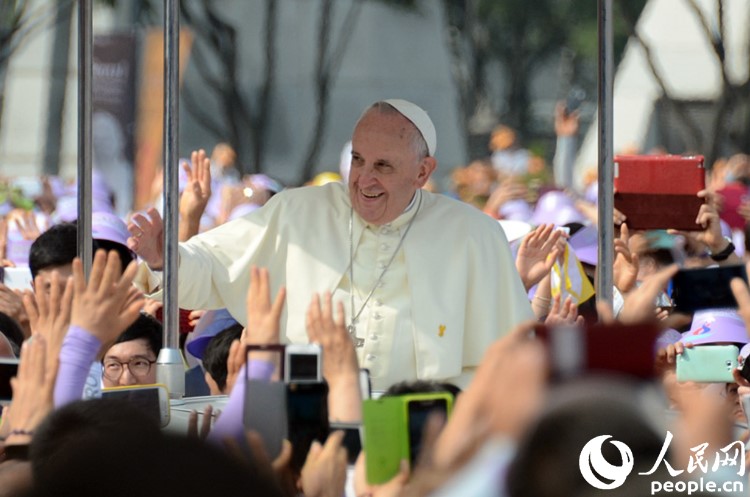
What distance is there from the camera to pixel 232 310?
483 centimetres

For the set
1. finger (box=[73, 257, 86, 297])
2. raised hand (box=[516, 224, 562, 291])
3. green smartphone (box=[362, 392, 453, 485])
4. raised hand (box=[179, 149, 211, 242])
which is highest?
raised hand (box=[179, 149, 211, 242])

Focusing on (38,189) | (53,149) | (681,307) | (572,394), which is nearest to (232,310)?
(681,307)

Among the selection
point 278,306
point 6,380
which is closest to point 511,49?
point 6,380

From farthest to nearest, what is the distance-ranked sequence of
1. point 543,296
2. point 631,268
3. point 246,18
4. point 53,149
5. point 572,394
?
point 246,18 → point 53,149 → point 543,296 → point 631,268 → point 572,394

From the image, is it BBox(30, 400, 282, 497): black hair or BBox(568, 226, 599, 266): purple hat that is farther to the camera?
BBox(568, 226, 599, 266): purple hat

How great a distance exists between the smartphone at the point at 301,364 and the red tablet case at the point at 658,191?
279 centimetres

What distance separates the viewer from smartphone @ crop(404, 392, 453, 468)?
9.53 feet

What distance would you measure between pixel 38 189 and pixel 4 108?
9088mm

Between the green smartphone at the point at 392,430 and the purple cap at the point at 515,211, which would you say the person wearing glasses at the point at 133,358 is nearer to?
the green smartphone at the point at 392,430

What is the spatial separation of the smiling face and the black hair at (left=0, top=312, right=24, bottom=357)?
1269 millimetres

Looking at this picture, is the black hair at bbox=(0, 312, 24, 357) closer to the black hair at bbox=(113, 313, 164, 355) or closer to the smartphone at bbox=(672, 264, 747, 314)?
the black hair at bbox=(113, 313, 164, 355)

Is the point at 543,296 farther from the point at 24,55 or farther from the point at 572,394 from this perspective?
the point at 24,55

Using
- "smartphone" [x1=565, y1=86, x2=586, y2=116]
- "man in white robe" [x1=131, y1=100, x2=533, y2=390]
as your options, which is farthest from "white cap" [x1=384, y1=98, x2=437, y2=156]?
"smartphone" [x1=565, y1=86, x2=586, y2=116]

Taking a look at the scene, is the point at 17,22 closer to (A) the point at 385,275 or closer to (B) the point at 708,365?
(A) the point at 385,275
